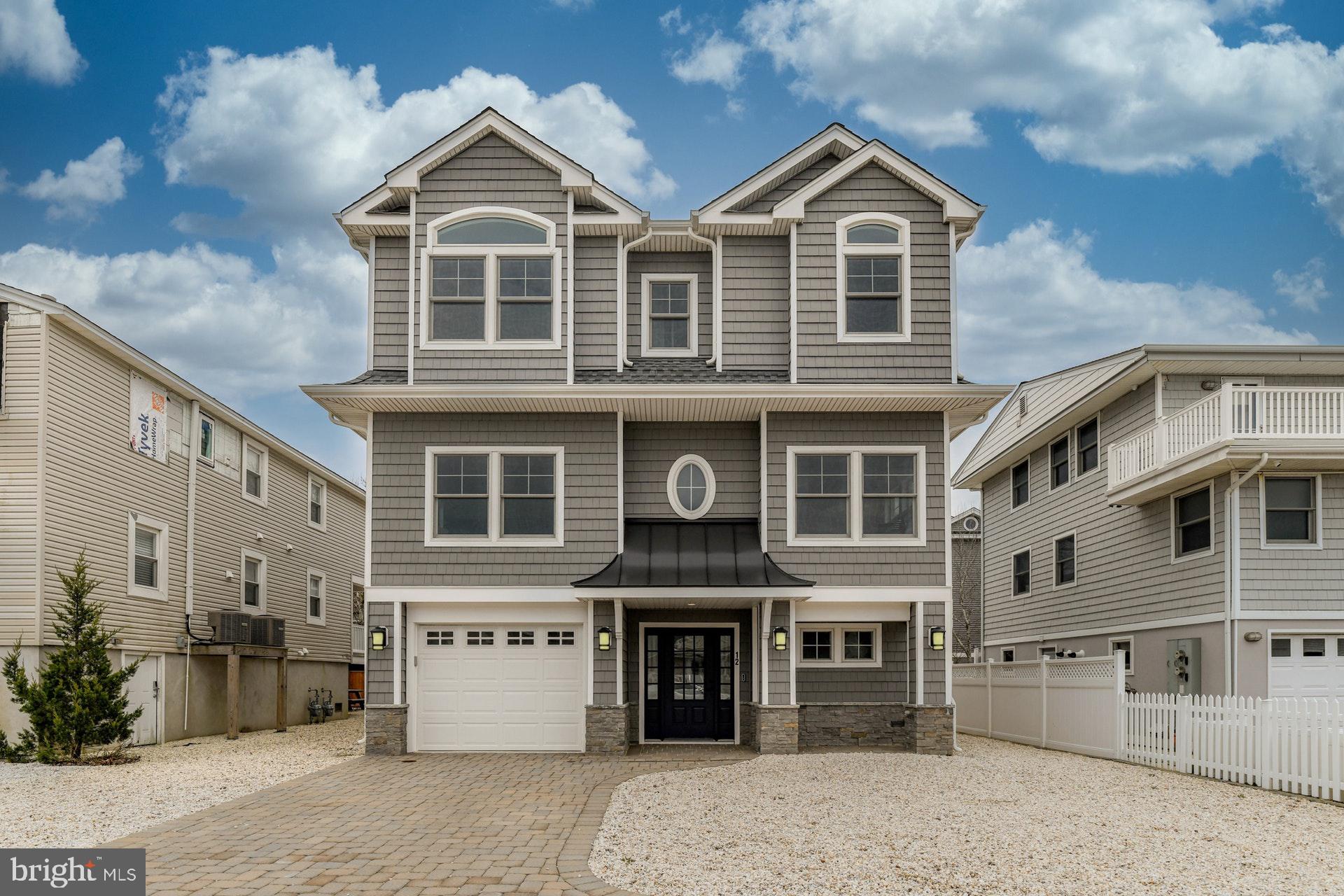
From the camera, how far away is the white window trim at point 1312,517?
17297 mm

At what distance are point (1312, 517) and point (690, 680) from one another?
9766mm

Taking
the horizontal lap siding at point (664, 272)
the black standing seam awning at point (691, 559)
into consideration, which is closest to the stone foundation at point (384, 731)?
the black standing seam awning at point (691, 559)

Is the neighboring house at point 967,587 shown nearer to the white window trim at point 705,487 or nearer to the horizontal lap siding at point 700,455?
the horizontal lap siding at point 700,455

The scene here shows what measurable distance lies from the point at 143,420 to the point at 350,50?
9.16 metres

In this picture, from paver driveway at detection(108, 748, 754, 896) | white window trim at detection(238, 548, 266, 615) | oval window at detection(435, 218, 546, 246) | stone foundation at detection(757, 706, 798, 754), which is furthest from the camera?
white window trim at detection(238, 548, 266, 615)

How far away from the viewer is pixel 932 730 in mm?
16703

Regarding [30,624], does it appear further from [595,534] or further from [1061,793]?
[1061,793]

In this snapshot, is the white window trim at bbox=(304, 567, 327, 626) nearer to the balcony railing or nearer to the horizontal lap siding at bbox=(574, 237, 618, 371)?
the horizontal lap siding at bbox=(574, 237, 618, 371)

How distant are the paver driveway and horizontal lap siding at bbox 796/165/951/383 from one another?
258 inches

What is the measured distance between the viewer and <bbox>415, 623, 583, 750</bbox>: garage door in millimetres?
17234

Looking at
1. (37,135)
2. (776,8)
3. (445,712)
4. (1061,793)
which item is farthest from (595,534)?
(37,135)

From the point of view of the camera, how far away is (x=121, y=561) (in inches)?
763

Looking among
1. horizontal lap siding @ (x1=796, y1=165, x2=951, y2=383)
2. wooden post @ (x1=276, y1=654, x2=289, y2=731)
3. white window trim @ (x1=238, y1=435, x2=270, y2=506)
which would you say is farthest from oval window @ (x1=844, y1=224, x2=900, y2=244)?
wooden post @ (x1=276, y1=654, x2=289, y2=731)

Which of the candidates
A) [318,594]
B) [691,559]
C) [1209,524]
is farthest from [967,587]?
[691,559]
